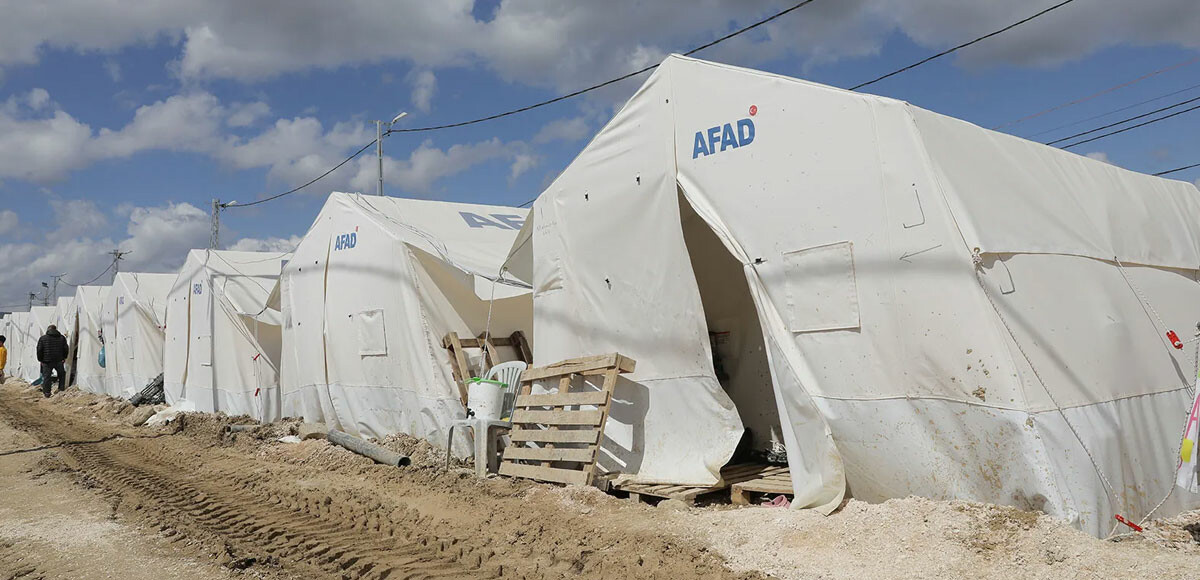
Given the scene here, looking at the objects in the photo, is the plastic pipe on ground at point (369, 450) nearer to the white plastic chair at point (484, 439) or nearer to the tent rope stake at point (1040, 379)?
the white plastic chair at point (484, 439)

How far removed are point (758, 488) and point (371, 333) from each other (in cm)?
611

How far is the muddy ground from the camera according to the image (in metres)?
4.23

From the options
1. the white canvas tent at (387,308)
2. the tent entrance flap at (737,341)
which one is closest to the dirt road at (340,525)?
the white canvas tent at (387,308)

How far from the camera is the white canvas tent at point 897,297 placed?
469 cm

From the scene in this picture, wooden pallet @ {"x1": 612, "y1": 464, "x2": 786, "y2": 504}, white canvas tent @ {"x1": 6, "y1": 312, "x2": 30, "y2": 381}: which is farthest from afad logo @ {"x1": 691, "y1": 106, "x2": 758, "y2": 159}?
Result: white canvas tent @ {"x1": 6, "y1": 312, "x2": 30, "y2": 381}

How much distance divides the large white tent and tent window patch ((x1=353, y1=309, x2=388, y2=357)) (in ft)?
34.3

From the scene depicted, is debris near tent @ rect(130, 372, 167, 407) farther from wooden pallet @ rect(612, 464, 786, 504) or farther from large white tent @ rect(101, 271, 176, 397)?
wooden pallet @ rect(612, 464, 786, 504)

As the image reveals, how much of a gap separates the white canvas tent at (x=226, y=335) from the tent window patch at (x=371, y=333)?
12.9ft

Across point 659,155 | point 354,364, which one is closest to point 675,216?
point 659,155

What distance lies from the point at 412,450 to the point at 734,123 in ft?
17.9

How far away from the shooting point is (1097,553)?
13.0 feet

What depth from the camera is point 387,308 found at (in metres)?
10.3

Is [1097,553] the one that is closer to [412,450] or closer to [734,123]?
[734,123]

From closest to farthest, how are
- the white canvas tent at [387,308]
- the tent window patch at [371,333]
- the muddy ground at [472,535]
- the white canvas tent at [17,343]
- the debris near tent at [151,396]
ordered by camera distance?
1. the muddy ground at [472,535]
2. the white canvas tent at [387,308]
3. the tent window patch at [371,333]
4. the debris near tent at [151,396]
5. the white canvas tent at [17,343]
